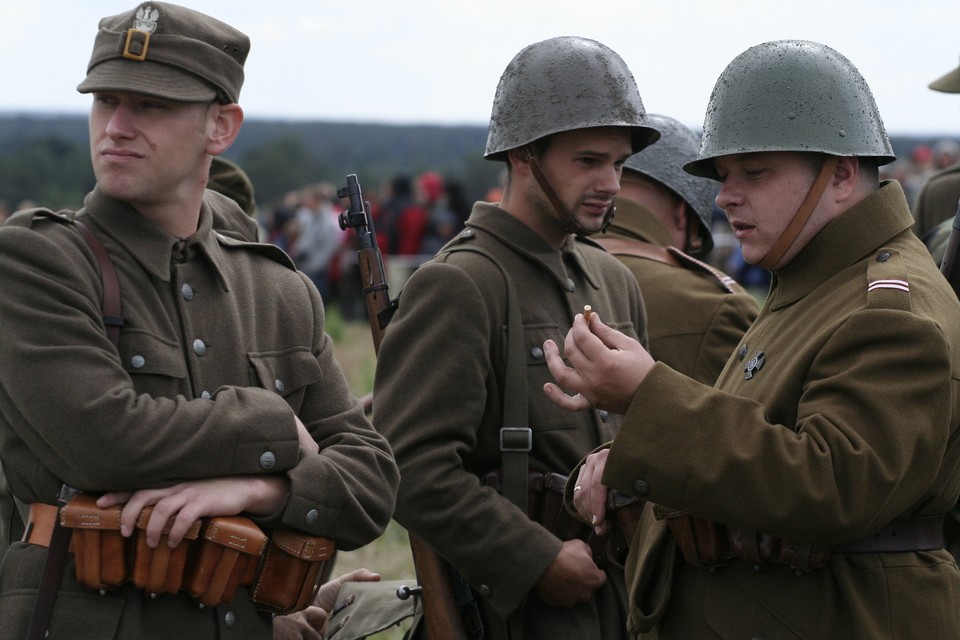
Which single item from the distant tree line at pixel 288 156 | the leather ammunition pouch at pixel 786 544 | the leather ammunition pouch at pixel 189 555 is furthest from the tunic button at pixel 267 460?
the distant tree line at pixel 288 156

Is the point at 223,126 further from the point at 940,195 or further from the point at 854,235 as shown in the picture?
the point at 940,195

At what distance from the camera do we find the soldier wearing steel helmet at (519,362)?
13.4 ft

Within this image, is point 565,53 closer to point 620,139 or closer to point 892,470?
point 620,139

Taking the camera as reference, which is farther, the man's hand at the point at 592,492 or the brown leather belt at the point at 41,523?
the man's hand at the point at 592,492

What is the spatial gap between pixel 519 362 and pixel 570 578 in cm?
66

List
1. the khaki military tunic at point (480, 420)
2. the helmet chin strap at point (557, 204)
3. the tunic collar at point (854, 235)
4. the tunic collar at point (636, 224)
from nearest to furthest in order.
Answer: the tunic collar at point (854, 235)
the khaki military tunic at point (480, 420)
the helmet chin strap at point (557, 204)
the tunic collar at point (636, 224)

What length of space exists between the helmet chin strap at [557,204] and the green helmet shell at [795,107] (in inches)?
32.2

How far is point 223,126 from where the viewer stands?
354cm

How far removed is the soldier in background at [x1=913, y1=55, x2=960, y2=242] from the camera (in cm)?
655

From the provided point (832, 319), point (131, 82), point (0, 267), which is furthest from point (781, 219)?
point (0, 267)

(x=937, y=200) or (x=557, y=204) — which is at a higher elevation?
(x=937, y=200)

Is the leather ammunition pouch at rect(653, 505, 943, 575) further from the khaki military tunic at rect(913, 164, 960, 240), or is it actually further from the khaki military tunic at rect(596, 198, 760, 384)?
the khaki military tunic at rect(913, 164, 960, 240)

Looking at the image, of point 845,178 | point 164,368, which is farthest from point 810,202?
point 164,368

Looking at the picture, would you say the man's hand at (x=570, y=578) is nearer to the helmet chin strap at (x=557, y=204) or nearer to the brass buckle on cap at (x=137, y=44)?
the helmet chin strap at (x=557, y=204)
